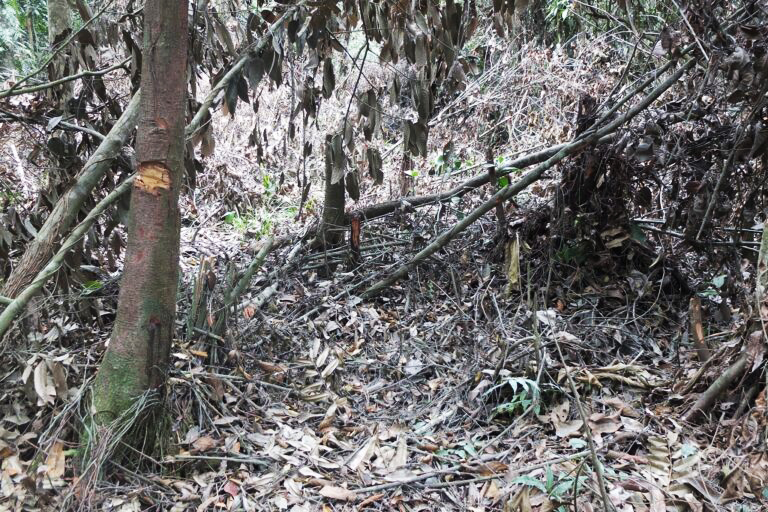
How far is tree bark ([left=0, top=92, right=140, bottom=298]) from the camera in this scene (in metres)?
2.90

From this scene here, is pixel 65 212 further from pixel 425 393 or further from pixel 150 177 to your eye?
pixel 425 393

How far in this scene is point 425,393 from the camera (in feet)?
11.4

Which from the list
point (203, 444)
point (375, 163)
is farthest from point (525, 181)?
point (203, 444)

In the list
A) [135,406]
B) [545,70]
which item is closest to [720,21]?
[545,70]

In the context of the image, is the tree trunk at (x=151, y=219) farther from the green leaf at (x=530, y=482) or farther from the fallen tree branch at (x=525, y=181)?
the fallen tree branch at (x=525, y=181)

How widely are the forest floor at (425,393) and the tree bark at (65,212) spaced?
1.29 feet

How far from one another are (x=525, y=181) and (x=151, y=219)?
8.13 ft

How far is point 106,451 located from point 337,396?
1.27 m

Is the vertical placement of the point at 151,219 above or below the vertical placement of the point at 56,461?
above

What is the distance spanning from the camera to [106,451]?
2475 mm

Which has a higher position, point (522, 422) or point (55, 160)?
point (55, 160)

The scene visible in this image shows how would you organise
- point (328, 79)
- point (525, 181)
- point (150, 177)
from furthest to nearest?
1. point (525, 181)
2. point (328, 79)
3. point (150, 177)

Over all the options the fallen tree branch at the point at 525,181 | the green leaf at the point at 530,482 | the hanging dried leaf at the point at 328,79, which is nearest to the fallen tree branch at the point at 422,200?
the fallen tree branch at the point at 525,181

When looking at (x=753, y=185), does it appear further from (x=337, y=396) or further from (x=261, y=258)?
(x=261, y=258)
